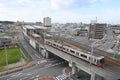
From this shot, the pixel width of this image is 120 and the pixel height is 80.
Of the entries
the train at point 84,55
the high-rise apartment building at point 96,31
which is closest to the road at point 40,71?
the train at point 84,55

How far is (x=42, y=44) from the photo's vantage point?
62.5 meters

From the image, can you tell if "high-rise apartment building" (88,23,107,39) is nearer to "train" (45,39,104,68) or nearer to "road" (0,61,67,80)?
"road" (0,61,67,80)

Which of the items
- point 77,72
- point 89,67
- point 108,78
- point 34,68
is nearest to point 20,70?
point 34,68

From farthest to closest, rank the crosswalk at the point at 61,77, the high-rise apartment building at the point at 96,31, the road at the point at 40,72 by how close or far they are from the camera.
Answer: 1. the high-rise apartment building at the point at 96,31
2. the road at the point at 40,72
3. the crosswalk at the point at 61,77

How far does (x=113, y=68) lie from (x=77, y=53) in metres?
11.3

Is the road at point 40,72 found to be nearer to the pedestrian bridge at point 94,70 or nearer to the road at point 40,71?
the road at point 40,71

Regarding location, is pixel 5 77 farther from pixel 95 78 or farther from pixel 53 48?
pixel 95 78

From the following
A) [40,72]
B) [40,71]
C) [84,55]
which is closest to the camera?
[84,55]

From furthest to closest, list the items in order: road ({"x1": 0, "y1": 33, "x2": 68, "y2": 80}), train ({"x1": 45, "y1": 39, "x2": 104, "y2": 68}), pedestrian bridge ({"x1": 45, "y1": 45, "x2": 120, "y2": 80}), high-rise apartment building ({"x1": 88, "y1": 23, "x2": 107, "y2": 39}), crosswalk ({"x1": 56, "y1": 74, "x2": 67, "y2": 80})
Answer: high-rise apartment building ({"x1": 88, "y1": 23, "x2": 107, "y2": 39})
road ({"x1": 0, "y1": 33, "x2": 68, "y2": 80})
crosswalk ({"x1": 56, "y1": 74, "x2": 67, "y2": 80})
train ({"x1": 45, "y1": 39, "x2": 104, "y2": 68})
pedestrian bridge ({"x1": 45, "y1": 45, "x2": 120, "y2": 80})

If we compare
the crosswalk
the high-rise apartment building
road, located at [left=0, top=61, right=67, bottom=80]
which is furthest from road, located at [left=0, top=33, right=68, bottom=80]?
the high-rise apartment building

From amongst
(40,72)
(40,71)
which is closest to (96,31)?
(40,71)

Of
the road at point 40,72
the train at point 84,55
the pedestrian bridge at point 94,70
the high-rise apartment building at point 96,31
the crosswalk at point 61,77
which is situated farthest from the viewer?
the high-rise apartment building at point 96,31

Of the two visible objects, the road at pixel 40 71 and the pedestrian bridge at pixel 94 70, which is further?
the road at pixel 40 71

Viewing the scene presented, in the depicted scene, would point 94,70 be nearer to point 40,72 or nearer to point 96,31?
point 40,72
